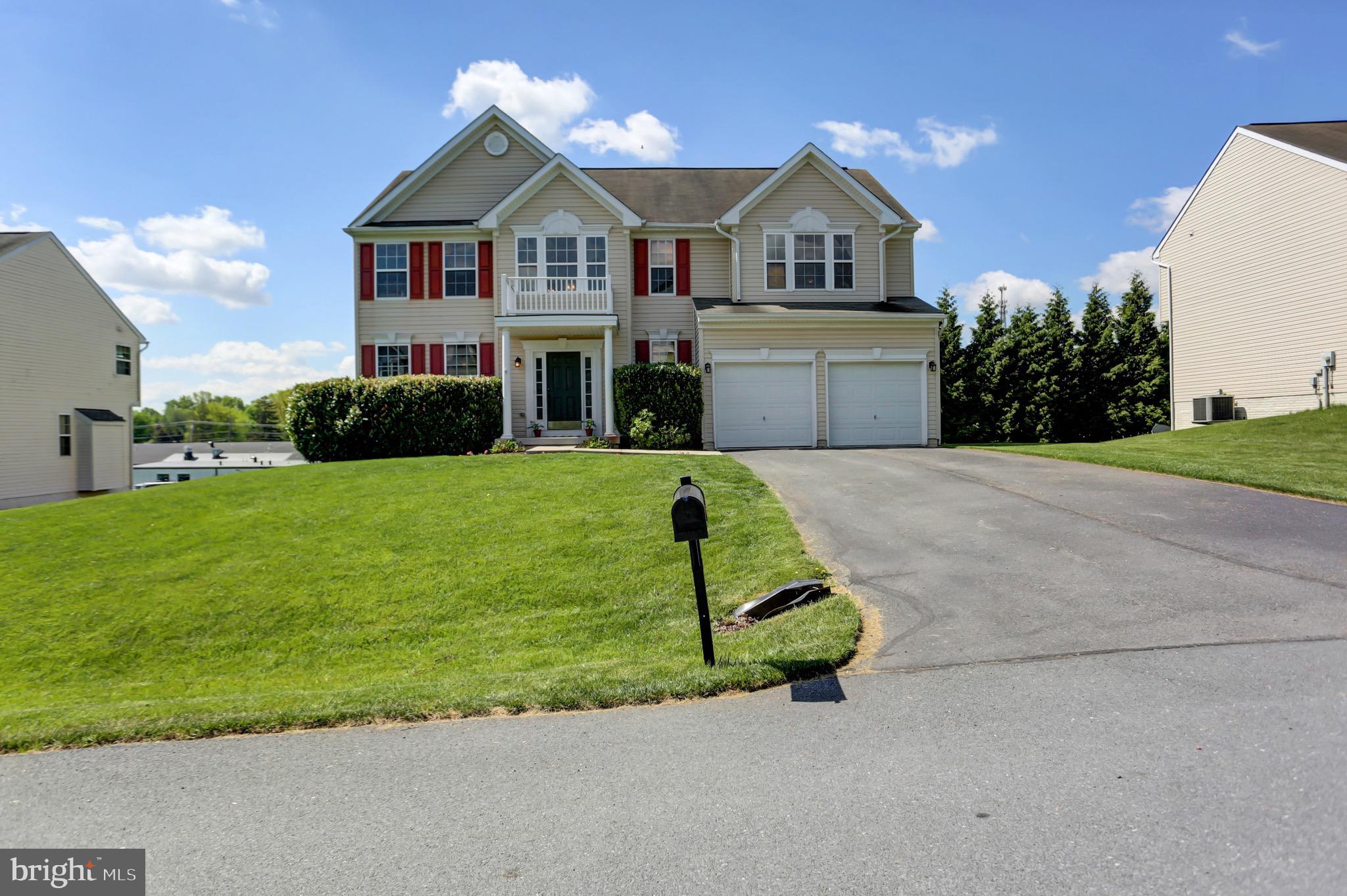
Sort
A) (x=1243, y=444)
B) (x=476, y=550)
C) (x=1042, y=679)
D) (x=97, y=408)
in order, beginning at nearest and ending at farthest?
(x=1042, y=679)
(x=476, y=550)
(x=1243, y=444)
(x=97, y=408)

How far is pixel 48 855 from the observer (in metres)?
3.37

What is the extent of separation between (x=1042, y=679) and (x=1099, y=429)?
90.7ft

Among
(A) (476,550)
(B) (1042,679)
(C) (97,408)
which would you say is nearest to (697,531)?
(B) (1042,679)

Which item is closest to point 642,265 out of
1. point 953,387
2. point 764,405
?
point 764,405

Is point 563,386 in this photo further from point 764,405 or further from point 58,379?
Result: point 58,379

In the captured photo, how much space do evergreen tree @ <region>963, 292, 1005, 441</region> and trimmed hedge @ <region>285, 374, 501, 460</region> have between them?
20488 mm

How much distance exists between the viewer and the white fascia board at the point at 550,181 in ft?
69.7

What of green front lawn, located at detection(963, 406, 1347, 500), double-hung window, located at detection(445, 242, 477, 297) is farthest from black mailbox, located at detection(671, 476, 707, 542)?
double-hung window, located at detection(445, 242, 477, 297)

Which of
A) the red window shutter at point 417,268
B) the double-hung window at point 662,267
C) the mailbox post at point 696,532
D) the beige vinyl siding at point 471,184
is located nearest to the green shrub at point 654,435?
the double-hung window at point 662,267

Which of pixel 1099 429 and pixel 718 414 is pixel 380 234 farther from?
pixel 1099 429

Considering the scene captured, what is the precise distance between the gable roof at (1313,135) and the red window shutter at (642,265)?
A: 59.1 feet

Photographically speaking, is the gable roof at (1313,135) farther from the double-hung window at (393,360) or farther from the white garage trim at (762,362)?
the double-hung window at (393,360)

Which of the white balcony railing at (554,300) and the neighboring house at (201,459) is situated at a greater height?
the white balcony railing at (554,300)

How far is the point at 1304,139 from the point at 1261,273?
→ 12.6 ft
